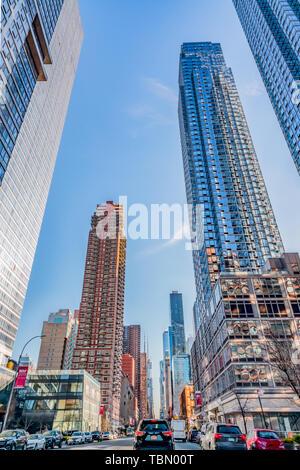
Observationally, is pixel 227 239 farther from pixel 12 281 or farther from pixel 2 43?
pixel 2 43

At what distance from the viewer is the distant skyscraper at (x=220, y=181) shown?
4065 inches

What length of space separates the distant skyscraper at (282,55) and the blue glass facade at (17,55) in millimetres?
65697

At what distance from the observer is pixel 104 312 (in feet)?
430

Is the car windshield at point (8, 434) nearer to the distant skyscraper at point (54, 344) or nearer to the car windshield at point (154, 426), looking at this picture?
the car windshield at point (154, 426)

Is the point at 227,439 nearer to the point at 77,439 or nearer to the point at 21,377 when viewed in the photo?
the point at 21,377

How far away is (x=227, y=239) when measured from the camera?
105m

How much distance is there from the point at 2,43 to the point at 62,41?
61.2 meters

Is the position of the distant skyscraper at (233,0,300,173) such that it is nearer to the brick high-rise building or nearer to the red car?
the red car

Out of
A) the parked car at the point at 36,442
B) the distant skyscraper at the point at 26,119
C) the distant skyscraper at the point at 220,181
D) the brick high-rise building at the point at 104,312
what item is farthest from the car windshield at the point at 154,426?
the brick high-rise building at the point at 104,312

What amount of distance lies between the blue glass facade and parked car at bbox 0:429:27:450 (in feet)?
159

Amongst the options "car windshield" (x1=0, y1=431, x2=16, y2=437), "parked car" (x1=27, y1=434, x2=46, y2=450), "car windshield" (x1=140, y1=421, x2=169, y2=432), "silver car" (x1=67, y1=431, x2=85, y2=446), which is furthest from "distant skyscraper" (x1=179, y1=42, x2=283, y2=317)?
"car windshield" (x1=140, y1=421, x2=169, y2=432)

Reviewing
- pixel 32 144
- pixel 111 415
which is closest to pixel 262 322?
pixel 32 144

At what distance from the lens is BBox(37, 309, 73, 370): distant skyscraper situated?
169837mm

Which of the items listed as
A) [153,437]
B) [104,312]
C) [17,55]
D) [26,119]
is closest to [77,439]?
[153,437]
